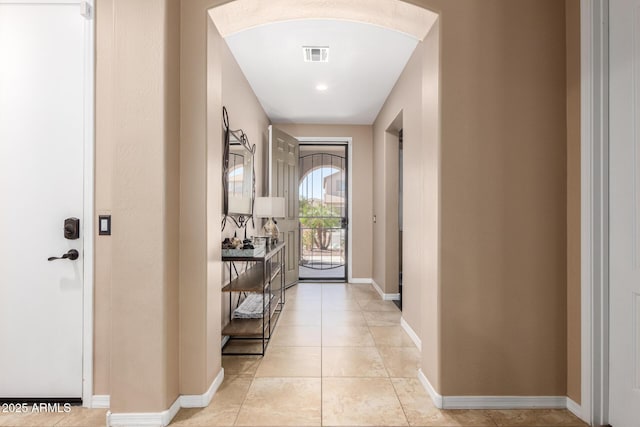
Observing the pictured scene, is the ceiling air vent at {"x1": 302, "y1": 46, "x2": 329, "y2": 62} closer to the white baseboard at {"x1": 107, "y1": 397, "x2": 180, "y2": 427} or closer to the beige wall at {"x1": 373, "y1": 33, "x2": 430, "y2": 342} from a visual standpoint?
the beige wall at {"x1": 373, "y1": 33, "x2": 430, "y2": 342}

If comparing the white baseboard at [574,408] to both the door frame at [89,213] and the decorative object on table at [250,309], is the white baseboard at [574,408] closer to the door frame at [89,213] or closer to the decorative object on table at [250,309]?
the decorative object on table at [250,309]

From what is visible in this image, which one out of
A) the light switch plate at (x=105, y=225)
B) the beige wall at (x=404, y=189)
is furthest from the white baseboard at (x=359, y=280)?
the light switch plate at (x=105, y=225)

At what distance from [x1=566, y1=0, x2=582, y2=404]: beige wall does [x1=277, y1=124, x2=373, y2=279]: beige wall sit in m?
3.82

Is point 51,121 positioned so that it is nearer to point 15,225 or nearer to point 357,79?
point 15,225

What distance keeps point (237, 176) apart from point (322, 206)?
10.1 feet

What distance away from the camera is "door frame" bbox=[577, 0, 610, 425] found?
181cm

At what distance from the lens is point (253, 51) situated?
326cm

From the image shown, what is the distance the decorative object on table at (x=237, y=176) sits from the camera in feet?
10.0

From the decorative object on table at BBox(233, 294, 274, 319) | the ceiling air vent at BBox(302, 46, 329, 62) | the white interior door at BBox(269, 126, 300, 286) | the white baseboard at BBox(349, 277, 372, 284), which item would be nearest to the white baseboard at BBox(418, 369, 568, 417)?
the decorative object on table at BBox(233, 294, 274, 319)

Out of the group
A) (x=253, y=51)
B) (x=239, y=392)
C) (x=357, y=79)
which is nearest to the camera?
(x=239, y=392)

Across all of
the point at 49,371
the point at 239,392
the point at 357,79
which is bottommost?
the point at 239,392

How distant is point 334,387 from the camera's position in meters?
2.24

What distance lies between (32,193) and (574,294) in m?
3.19

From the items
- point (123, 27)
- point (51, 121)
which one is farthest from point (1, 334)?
point (123, 27)
